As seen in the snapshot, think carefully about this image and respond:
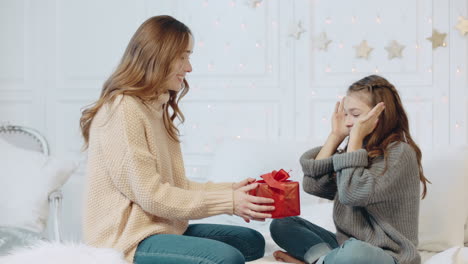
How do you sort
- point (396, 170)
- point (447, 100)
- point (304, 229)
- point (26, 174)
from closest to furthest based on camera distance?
point (396, 170)
point (304, 229)
point (26, 174)
point (447, 100)

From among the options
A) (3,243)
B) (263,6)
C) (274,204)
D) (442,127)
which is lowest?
(3,243)

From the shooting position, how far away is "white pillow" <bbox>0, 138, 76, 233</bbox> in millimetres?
2551

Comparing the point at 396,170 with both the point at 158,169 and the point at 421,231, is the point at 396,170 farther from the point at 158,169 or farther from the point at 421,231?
the point at 158,169

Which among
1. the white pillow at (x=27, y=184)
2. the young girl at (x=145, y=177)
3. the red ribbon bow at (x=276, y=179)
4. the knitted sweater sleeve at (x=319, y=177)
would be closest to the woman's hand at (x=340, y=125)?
the knitted sweater sleeve at (x=319, y=177)

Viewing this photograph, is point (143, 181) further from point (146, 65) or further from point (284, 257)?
point (284, 257)

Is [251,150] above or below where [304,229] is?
above

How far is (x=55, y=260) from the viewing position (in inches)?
67.9

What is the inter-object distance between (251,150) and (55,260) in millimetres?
1173

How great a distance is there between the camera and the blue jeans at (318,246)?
1.77m

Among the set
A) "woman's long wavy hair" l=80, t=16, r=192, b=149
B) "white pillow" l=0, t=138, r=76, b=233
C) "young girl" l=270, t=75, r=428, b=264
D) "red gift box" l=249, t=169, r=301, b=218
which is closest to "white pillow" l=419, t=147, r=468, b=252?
"young girl" l=270, t=75, r=428, b=264

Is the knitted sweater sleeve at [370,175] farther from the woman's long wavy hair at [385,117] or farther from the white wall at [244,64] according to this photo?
the white wall at [244,64]

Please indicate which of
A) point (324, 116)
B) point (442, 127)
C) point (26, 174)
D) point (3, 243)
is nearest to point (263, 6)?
point (324, 116)

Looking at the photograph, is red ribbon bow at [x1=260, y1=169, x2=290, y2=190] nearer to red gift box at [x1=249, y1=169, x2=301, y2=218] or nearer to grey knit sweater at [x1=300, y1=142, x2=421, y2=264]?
A: red gift box at [x1=249, y1=169, x2=301, y2=218]

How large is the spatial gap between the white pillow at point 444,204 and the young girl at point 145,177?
0.77 meters
